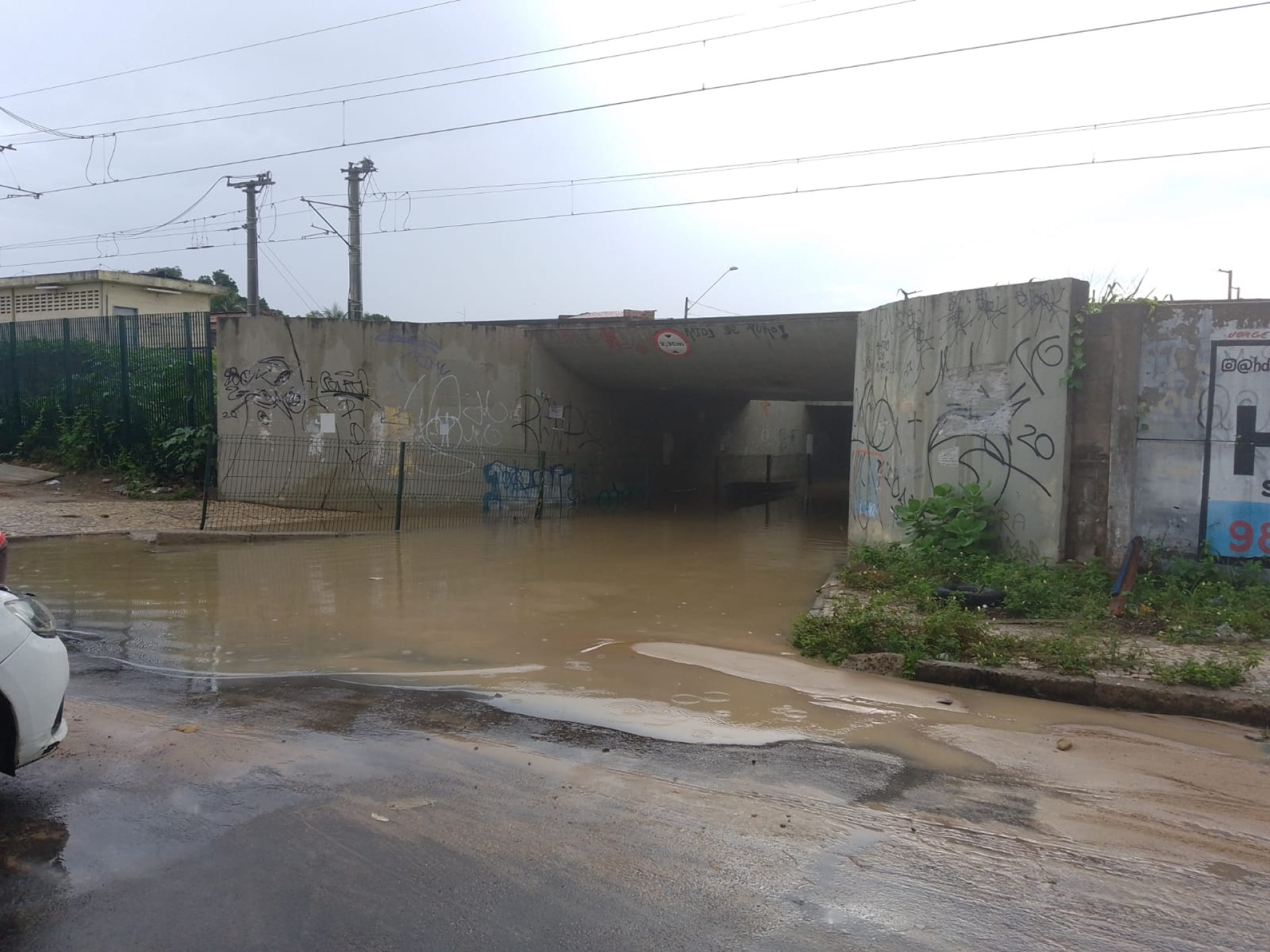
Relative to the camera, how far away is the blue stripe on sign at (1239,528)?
8.76 meters

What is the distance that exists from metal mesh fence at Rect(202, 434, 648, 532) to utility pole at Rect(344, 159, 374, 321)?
9.14m

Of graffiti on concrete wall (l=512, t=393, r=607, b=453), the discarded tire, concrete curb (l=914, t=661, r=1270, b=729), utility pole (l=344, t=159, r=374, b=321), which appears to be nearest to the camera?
concrete curb (l=914, t=661, r=1270, b=729)

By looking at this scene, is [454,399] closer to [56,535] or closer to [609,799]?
[56,535]

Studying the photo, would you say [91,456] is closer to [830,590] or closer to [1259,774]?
[830,590]

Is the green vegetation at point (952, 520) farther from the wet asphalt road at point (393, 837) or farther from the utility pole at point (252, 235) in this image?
the utility pole at point (252, 235)

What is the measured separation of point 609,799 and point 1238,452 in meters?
7.49

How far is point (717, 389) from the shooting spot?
22.1 m

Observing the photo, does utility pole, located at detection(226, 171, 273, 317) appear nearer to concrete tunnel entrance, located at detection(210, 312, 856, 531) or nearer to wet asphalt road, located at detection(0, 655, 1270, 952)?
concrete tunnel entrance, located at detection(210, 312, 856, 531)

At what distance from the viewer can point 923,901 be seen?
3.61 meters

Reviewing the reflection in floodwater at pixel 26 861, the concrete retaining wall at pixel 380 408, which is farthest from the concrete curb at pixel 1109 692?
the concrete retaining wall at pixel 380 408

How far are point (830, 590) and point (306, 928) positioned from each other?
7.54 meters

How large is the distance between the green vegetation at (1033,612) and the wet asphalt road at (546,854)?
2159 mm

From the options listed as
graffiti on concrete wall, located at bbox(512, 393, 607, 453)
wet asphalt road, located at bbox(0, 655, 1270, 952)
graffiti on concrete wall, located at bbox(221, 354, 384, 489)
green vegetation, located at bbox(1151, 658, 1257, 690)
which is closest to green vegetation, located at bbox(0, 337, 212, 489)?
graffiti on concrete wall, located at bbox(221, 354, 384, 489)

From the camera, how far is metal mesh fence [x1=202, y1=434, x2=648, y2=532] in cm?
1619
